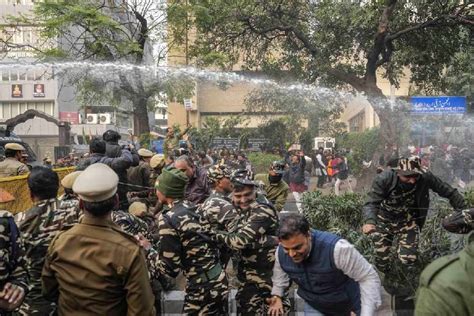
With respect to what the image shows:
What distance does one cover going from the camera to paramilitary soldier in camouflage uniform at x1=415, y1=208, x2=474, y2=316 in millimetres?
1795

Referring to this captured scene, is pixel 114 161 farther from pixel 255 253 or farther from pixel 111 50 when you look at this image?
pixel 111 50

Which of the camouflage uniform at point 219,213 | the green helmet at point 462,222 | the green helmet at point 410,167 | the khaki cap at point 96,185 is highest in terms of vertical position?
the khaki cap at point 96,185

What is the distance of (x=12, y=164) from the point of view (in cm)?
825

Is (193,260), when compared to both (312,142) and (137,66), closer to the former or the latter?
(137,66)

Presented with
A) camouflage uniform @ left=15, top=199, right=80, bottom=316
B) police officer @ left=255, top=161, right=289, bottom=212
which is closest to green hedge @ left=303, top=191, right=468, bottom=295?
police officer @ left=255, top=161, right=289, bottom=212

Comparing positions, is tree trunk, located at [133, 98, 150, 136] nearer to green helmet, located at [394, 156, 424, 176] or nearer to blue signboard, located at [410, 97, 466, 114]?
blue signboard, located at [410, 97, 466, 114]

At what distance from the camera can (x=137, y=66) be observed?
17453 millimetres

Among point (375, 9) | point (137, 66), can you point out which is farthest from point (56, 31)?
point (375, 9)

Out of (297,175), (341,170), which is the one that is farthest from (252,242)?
(341,170)

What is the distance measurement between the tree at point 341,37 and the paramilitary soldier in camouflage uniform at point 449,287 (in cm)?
1111

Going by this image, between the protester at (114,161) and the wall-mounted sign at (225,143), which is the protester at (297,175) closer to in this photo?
the wall-mounted sign at (225,143)

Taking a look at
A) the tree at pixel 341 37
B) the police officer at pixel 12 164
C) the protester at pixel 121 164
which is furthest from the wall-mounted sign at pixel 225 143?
the protester at pixel 121 164

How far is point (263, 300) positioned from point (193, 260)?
88 centimetres

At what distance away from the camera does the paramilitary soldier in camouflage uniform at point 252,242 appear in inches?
163
